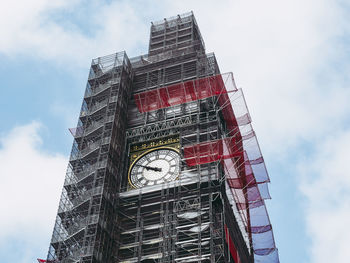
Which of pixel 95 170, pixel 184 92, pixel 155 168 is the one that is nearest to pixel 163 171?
pixel 155 168

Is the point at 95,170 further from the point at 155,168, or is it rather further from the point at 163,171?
the point at 163,171

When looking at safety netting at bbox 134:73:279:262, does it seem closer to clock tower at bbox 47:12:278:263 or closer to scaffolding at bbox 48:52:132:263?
clock tower at bbox 47:12:278:263

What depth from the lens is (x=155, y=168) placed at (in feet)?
203

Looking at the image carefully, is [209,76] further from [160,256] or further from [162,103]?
[160,256]

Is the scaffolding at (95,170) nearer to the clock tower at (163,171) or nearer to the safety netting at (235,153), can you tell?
the clock tower at (163,171)

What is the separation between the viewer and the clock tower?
54.8 meters

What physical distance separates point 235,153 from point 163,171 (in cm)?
659

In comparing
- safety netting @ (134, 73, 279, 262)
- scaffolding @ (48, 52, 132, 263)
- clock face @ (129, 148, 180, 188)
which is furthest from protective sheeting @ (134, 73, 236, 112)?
clock face @ (129, 148, 180, 188)

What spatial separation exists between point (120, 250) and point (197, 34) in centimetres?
3708

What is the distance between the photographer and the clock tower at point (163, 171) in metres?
54.8

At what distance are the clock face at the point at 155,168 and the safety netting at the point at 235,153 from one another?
96.5 inches

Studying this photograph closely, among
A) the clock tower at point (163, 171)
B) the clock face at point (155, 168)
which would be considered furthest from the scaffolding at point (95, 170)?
the clock face at point (155, 168)

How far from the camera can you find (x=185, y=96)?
222 feet

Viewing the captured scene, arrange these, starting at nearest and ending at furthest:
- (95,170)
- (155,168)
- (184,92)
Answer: (95,170), (155,168), (184,92)
